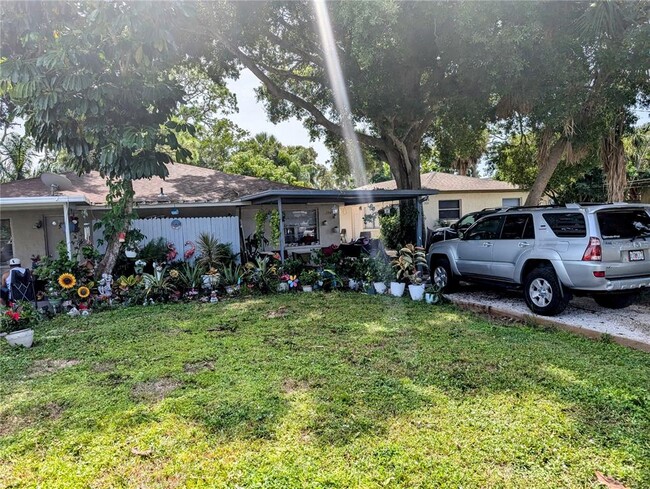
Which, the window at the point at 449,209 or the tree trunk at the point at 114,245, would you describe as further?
the window at the point at 449,209

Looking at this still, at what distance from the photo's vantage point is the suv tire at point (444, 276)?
8.85m

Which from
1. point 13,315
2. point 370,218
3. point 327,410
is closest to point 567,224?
point 327,410

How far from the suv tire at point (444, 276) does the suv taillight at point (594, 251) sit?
305 cm

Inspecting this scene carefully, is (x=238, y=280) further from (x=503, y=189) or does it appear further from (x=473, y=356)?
(x=503, y=189)

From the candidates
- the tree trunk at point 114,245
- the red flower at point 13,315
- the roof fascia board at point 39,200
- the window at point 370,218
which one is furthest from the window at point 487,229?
the window at point 370,218

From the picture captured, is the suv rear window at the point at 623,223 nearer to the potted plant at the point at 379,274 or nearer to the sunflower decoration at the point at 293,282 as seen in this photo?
the potted plant at the point at 379,274

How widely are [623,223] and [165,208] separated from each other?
11.1 metres

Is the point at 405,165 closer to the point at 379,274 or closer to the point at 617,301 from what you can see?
the point at 379,274

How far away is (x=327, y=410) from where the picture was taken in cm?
360

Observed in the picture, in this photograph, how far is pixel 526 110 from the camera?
10398 millimetres

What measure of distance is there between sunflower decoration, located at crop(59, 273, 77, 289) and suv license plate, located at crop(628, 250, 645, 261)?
961 centimetres

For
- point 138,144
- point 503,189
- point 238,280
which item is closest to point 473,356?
point 238,280

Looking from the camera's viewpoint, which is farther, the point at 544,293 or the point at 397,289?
the point at 397,289

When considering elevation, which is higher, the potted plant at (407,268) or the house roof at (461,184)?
the house roof at (461,184)
